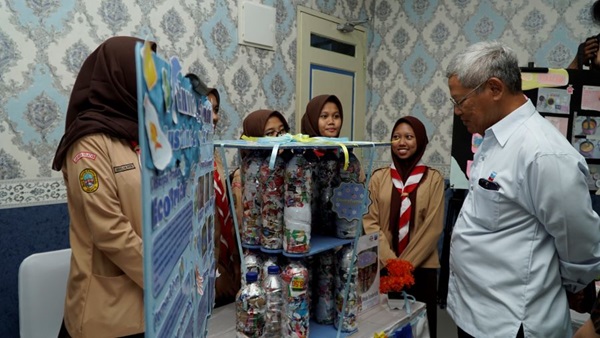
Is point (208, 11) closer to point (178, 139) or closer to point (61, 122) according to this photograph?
point (61, 122)

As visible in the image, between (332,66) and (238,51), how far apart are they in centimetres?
100

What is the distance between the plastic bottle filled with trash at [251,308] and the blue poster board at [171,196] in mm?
325

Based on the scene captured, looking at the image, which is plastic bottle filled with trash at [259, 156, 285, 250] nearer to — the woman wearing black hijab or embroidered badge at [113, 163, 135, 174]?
embroidered badge at [113, 163, 135, 174]

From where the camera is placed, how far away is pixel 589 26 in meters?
2.98

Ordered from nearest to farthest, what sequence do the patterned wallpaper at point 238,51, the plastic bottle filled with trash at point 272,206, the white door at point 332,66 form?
the plastic bottle filled with trash at point 272,206, the patterned wallpaper at point 238,51, the white door at point 332,66

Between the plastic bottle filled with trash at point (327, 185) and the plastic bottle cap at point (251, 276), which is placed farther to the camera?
the plastic bottle filled with trash at point (327, 185)

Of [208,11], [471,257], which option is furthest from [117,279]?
[208,11]

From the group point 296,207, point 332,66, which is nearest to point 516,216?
point 296,207

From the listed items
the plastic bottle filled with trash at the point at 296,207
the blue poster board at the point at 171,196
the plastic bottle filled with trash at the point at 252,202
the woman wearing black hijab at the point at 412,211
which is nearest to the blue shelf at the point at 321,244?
the plastic bottle filled with trash at the point at 296,207

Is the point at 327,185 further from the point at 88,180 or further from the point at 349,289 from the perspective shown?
the point at 88,180

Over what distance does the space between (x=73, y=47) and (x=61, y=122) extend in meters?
0.37

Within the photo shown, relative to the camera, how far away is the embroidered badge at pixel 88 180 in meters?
1.19

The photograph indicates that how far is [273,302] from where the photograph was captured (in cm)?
128

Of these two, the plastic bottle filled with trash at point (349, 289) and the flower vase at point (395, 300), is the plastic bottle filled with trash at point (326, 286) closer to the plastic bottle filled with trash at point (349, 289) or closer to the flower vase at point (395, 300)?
the plastic bottle filled with trash at point (349, 289)
